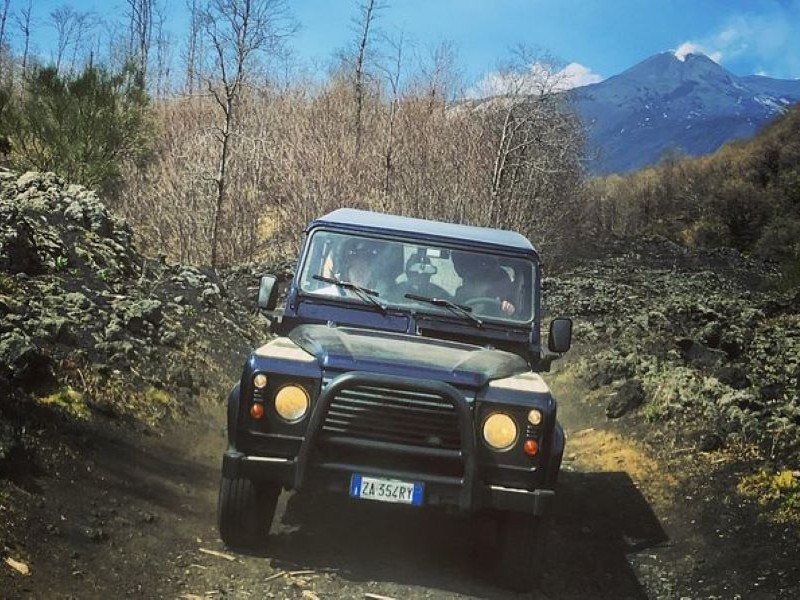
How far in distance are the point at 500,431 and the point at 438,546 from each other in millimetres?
1370

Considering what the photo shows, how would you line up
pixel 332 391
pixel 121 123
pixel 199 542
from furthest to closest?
pixel 121 123, pixel 199 542, pixel 332 391

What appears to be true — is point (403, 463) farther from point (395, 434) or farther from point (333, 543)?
point (333, 543)

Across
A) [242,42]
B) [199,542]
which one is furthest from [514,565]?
[242,42]

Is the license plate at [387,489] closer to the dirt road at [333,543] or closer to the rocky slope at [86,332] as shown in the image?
the dirt road at [333,543]

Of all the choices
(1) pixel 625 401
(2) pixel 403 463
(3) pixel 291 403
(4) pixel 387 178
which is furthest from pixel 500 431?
(4) pixel 387 178

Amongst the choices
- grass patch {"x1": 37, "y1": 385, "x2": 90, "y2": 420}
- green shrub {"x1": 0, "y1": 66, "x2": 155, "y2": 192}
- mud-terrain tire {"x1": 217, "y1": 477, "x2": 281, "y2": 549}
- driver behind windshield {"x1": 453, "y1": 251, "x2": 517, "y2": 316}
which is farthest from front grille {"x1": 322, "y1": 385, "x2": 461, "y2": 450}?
green shrub {"x1": 0, "y1": 66, "x2": 155, "y2": 192}

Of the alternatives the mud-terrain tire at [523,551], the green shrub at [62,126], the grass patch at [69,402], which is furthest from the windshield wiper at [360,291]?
the green shrub at [62,126]

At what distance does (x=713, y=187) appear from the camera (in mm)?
50344

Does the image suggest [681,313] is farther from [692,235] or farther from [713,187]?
[713,187]

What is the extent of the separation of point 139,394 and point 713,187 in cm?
4801

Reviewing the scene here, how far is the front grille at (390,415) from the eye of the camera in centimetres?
456

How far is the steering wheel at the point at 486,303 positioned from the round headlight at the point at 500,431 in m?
1.35

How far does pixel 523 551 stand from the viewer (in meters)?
4.84

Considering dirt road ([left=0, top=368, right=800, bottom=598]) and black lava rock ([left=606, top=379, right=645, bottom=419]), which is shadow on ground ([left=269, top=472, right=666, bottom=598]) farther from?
black lava rock ([left=606, top=379, right=645, bottom=419])
